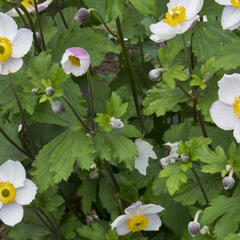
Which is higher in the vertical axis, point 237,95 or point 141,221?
point 237,95

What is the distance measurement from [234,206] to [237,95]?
384 millimetres

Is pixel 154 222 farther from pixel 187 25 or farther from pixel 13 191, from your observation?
pixel 187 25

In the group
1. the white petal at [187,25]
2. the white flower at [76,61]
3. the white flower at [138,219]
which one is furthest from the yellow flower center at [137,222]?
the white petal at [187,25]

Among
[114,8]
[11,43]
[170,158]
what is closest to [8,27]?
[11,43]

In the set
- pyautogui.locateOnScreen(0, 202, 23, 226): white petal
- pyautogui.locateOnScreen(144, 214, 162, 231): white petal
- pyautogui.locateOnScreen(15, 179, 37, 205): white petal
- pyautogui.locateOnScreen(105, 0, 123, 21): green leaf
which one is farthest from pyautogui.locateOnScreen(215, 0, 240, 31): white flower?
pyautogui.locateOnScreen(0, 202, 23, 226): white petal

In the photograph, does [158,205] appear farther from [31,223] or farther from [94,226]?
[31,223]

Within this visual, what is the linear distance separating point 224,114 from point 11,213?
36.5 inches

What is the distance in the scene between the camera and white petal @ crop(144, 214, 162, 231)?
203 centimetres

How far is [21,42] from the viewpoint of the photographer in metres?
1.89

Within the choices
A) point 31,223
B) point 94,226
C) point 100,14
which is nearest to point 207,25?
point 100,14

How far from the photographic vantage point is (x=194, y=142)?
174cm

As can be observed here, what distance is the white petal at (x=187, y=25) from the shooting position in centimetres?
164

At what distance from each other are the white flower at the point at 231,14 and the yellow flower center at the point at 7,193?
3.40 ft

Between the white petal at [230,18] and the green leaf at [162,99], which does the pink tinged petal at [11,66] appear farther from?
the white petal at [230,18]
